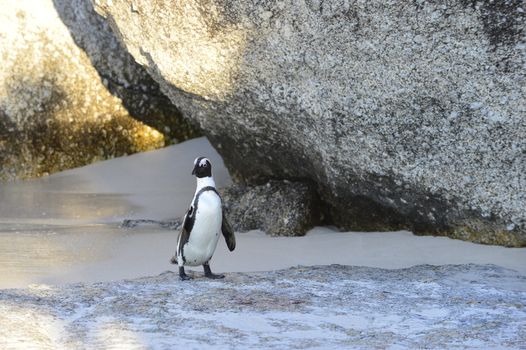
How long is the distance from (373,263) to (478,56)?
4.13 ft

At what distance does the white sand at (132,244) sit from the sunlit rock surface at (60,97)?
0.56 meters

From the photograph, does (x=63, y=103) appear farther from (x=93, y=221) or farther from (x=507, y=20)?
(x=507, y=20)

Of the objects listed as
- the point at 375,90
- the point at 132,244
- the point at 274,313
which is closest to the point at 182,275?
the point at 274,313

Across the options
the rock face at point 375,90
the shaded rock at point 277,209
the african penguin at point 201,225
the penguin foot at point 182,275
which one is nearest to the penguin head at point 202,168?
the african penguin at point 201,225

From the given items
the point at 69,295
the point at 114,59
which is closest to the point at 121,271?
the point at 69,295

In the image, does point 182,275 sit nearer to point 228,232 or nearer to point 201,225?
point 201,225

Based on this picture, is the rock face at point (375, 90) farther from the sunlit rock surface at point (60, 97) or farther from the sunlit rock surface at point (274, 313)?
the sunlit rock surface at point (60, 97)

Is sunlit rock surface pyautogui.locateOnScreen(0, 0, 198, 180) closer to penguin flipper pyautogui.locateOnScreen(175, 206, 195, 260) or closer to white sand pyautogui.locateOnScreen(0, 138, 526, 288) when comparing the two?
white sand pyautogui.locateOnScreen(0, 138, 526, 288)

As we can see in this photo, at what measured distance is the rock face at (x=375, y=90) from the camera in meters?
5.79

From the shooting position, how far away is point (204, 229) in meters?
5.16

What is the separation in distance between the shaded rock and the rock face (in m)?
0.19

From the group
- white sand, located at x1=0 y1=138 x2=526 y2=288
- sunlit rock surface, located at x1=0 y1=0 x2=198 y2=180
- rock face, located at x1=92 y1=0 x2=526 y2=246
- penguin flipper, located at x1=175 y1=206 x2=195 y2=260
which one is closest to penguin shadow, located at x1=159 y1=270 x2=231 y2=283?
penguin flipper, located at x1=175 y1=206 x2=195 y2=260

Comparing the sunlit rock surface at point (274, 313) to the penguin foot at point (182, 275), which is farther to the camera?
the penguin foot at point (182, 275)

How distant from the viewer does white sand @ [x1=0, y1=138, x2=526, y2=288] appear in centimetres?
588
